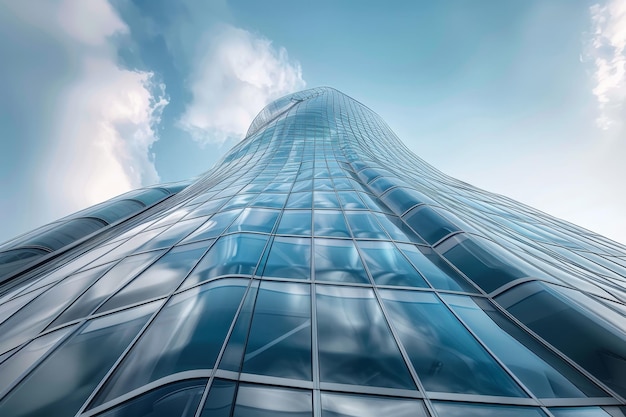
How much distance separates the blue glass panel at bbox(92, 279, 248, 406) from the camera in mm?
4219

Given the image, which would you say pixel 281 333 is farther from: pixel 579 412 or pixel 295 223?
pixel 295 223

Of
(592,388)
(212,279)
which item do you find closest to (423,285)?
(592,388)

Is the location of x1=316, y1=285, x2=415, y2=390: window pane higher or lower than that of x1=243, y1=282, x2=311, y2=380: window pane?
lower

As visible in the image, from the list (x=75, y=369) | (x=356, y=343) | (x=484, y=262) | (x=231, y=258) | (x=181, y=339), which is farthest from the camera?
(x=484, y=262)

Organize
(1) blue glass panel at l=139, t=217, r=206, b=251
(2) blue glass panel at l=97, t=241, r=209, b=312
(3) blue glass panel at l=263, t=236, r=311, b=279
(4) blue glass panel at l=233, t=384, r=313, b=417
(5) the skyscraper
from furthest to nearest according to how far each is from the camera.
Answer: (1) blue glass panel at l=139, t=217, r=206, b=251
(3) blue glass panel at l=263, t=236, r=311, b=279
(2) blue glass panel at l=97, t=241, r=209, b=312
(5) the skyscraper
(4) blue glass panel at l=233, t=384, r=313, b=417

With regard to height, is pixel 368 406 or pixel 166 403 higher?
pixel 166 403

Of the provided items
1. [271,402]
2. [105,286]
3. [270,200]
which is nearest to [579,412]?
[271,402]

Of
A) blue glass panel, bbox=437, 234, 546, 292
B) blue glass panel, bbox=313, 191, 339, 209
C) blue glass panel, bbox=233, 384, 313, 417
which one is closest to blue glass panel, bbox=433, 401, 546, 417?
blue glass panel, bbox=233, 384, 313, 417

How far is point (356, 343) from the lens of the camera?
507 cm

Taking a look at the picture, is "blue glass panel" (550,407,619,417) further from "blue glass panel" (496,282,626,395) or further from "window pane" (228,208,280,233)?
"window pane" (228,208,280,233)

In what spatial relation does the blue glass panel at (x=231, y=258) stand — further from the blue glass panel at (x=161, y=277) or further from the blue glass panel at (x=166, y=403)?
the blue glass panel at (x=166, y=403)

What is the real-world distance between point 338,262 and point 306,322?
9.08 ft

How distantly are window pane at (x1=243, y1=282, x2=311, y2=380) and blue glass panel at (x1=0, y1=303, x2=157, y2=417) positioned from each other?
2312 millimetres

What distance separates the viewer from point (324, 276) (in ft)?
24.0
